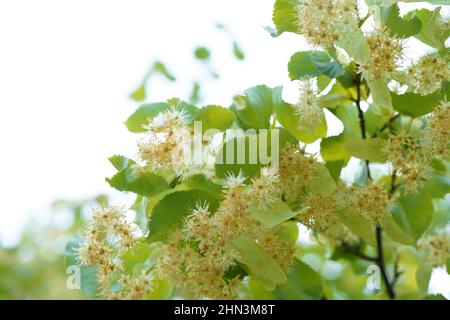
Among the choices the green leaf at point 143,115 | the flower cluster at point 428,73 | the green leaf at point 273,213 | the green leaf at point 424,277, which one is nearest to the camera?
the green leaf at point 273,213

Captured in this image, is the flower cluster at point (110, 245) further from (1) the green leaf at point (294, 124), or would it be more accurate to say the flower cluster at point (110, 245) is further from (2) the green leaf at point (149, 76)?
(2) the green leaf at point (149, 76)

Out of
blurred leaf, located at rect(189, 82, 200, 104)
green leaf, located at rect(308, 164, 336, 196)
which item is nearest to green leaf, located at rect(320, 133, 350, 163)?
green leaf, located at rect(308, 164, 336, 196)

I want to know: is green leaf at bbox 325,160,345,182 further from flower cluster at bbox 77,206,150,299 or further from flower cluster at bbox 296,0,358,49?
flower cluster at bbox 77,206,150,299

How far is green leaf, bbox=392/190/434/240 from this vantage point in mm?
1233

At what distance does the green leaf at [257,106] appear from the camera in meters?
1.13

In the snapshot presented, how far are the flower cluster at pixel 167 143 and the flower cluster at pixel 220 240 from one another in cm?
9

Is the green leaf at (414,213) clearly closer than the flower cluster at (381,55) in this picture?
No

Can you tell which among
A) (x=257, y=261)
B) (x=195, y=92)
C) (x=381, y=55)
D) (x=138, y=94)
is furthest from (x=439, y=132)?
(x=138, y=94)

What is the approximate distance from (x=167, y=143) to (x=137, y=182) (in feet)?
0.32

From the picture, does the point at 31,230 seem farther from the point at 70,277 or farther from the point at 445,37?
the point at 445,37

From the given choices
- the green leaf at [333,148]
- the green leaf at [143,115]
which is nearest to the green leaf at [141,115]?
the green leaf at [143,115]

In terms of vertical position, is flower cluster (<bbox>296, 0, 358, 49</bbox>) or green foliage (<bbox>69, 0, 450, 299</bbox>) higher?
flower cluster (<bbox>296, 0, 358, 49</bbox>)

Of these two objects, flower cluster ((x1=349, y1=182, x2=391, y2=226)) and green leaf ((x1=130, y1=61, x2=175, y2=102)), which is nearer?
flower cluster ((x1=349, y1=182, x2=391, y2=226))

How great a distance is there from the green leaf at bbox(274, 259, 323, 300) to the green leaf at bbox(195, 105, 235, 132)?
11.9 inches
